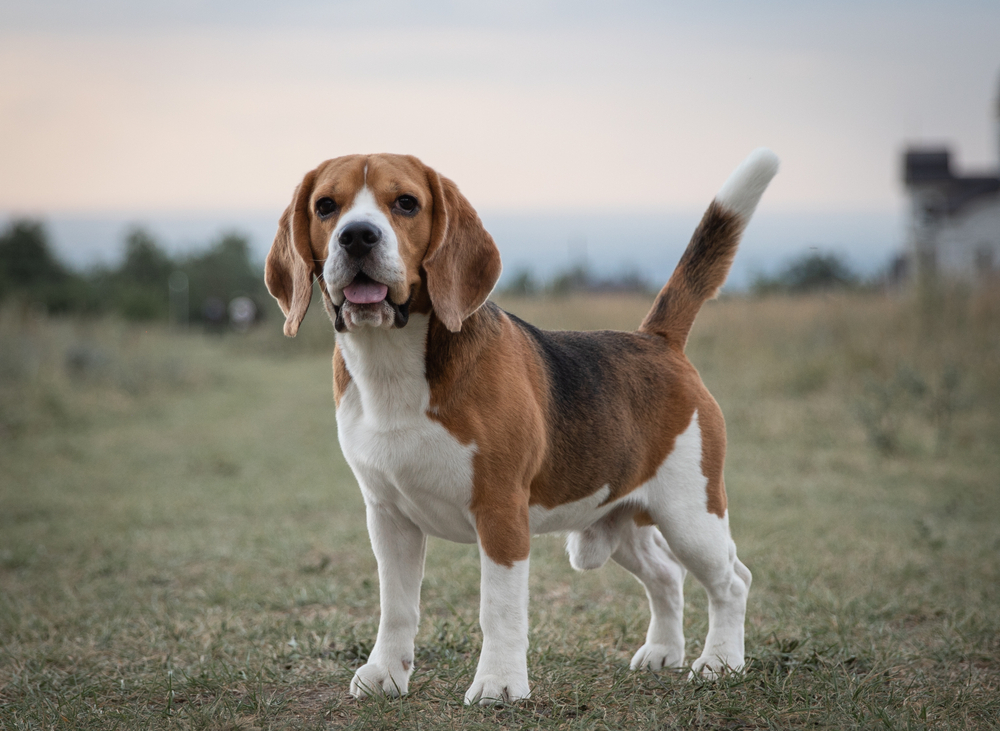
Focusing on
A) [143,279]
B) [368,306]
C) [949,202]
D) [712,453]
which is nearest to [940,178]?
[949,202]

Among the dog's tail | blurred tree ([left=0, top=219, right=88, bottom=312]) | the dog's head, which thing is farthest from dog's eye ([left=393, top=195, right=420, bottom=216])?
blurred tree ([left=0, top=219, right=88, bottom=312])

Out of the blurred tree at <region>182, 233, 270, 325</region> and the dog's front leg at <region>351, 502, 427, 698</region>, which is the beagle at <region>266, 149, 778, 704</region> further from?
the blurred tree at <region>182, 233, 270, 325</region>

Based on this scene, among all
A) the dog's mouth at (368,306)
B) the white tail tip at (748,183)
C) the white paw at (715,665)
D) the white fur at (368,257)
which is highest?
the white tail tip at (748,183)

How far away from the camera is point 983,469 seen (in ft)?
27.9

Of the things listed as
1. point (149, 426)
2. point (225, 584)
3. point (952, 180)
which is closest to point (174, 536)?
point (225, 584)

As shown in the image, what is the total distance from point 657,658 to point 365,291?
2037 mm

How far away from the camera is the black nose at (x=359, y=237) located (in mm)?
2768

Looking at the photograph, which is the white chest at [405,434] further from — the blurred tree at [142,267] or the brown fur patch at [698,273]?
the blurred tree at [142,267]

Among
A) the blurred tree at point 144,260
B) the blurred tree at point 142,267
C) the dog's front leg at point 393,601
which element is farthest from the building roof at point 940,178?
the blurred tree at point 144,260

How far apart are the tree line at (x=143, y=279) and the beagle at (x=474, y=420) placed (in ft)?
79.1

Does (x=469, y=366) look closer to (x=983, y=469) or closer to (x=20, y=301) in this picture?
(x=983, y=469)

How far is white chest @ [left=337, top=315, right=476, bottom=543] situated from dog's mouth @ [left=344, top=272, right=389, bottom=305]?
0.20m

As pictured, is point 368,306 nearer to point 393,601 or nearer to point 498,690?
point 393,601

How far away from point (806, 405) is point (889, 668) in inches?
314
